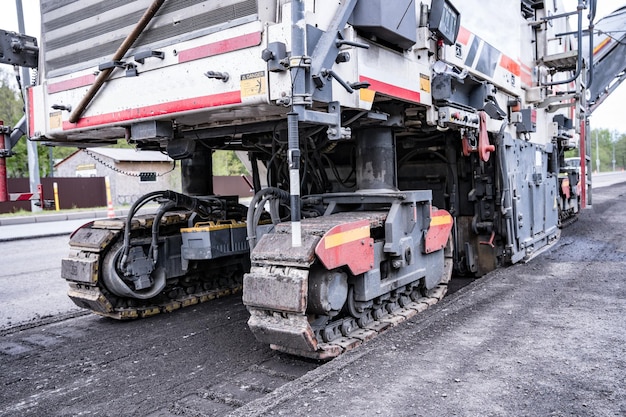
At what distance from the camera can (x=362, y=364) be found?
3.62 m

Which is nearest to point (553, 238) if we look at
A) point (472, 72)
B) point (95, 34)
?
point (472, 72)

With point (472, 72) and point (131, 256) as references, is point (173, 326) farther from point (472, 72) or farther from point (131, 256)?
point (472, 72)

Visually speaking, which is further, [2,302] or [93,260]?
[2,302]

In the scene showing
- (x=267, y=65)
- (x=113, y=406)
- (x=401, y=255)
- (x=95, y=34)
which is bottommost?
(x=113, y=406)

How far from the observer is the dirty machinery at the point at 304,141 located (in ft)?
12.6

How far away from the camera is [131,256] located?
539 centimetres

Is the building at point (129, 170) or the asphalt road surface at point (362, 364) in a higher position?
the building at point (129, 170)

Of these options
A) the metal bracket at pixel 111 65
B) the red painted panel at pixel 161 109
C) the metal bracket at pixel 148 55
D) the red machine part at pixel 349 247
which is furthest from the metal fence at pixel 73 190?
the red machine part at pixel 349 247

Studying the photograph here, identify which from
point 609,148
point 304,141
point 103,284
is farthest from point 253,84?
point 609,148

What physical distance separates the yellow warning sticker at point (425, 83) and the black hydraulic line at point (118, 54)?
2.27 metres

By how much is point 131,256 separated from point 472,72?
4.00 meters

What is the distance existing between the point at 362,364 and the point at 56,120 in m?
3.59

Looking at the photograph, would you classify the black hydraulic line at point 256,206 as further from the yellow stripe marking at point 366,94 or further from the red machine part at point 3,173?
the red machine part at point 3,173

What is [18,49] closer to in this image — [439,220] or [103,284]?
[103,284]
